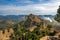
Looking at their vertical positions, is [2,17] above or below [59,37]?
above

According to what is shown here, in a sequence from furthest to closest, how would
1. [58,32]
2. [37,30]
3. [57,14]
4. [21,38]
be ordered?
[57,14]
[58,32]
[37,30]
[21,38]

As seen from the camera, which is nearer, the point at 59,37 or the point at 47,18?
the point at 59,37

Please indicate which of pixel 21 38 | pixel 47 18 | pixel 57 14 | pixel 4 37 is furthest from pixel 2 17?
pixel 57 14

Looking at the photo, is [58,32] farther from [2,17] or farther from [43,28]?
[2,17]

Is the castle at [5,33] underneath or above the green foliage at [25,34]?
underneath

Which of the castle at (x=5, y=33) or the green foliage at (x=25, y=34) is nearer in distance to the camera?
the green foliage at (x=25, y=34)

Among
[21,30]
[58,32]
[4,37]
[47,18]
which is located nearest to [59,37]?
[58,32]

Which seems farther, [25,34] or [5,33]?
[5,33]

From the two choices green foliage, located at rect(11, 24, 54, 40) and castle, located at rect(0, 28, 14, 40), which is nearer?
green foliage, located at rect(11, 24, 54, 40)

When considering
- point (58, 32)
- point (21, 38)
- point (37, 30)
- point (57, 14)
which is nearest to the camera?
point (21, 38)

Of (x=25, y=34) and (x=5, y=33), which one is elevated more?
(x=25, y=34)

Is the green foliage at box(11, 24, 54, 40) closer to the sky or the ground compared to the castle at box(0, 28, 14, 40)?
closer to the sky
